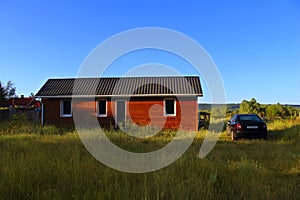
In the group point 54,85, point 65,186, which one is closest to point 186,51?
point 65,186

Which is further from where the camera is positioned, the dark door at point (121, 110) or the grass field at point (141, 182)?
the dark door at point (121, 110)

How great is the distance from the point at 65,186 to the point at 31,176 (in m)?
0.77

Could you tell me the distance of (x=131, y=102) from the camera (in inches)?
892

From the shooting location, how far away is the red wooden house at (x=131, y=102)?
21.9 m

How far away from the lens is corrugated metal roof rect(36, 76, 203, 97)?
22.2m

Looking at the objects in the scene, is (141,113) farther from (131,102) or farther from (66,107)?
(66,107)

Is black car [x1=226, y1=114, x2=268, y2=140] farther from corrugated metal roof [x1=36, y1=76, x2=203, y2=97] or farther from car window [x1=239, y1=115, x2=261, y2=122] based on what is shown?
corrugated metal roof [x1=36, y1=76, x2=203, y2=97]

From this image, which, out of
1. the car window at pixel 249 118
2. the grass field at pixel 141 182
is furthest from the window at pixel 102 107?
the grass field at pixel 141 182

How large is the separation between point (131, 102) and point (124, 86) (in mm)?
1666

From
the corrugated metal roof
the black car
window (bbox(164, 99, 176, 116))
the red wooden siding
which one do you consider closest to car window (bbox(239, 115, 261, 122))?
the black car

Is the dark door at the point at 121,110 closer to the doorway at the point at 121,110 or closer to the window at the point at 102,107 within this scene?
the doorway at the point at 121,110

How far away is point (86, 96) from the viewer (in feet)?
74.1

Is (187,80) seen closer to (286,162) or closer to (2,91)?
(286,162)

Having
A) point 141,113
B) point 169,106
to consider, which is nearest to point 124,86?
point 141,113
